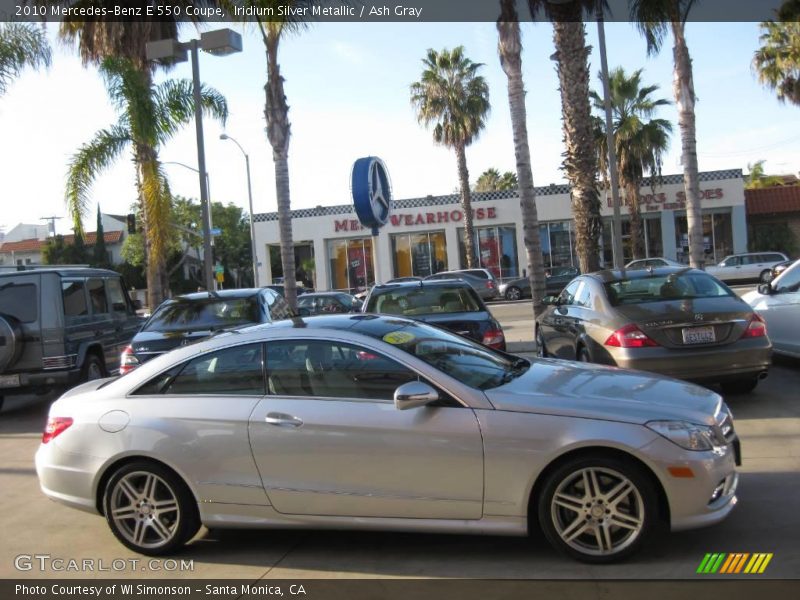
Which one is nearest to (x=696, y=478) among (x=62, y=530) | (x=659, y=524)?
(x=659, y=524)

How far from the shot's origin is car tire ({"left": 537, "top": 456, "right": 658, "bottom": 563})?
168 inches

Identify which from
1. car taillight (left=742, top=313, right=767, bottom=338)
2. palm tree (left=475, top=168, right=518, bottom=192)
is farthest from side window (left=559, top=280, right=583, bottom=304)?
palm tree (left=475, top=168, right=518, bottom=192)

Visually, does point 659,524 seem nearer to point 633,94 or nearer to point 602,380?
point 602,380

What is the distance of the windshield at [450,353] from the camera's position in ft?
15.9

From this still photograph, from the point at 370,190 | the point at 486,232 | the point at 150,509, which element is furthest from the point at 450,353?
the point at 486,232

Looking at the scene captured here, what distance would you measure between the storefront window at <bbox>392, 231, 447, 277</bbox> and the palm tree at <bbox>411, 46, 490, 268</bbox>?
3536 millimetres

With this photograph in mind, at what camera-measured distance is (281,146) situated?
16344 millimetres

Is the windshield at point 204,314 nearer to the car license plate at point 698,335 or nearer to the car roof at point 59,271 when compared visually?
the car roof at point 59,271

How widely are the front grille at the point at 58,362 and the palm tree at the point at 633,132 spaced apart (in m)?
27.7

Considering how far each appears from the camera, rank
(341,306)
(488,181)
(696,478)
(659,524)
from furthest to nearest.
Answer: (488,181) < (341,306) < (659,524) < (696,478)

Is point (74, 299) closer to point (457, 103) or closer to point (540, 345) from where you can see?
point (540, 345)

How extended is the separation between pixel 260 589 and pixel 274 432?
2.95ft

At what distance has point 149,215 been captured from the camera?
16.9 metres

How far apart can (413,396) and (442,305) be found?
223 inches
